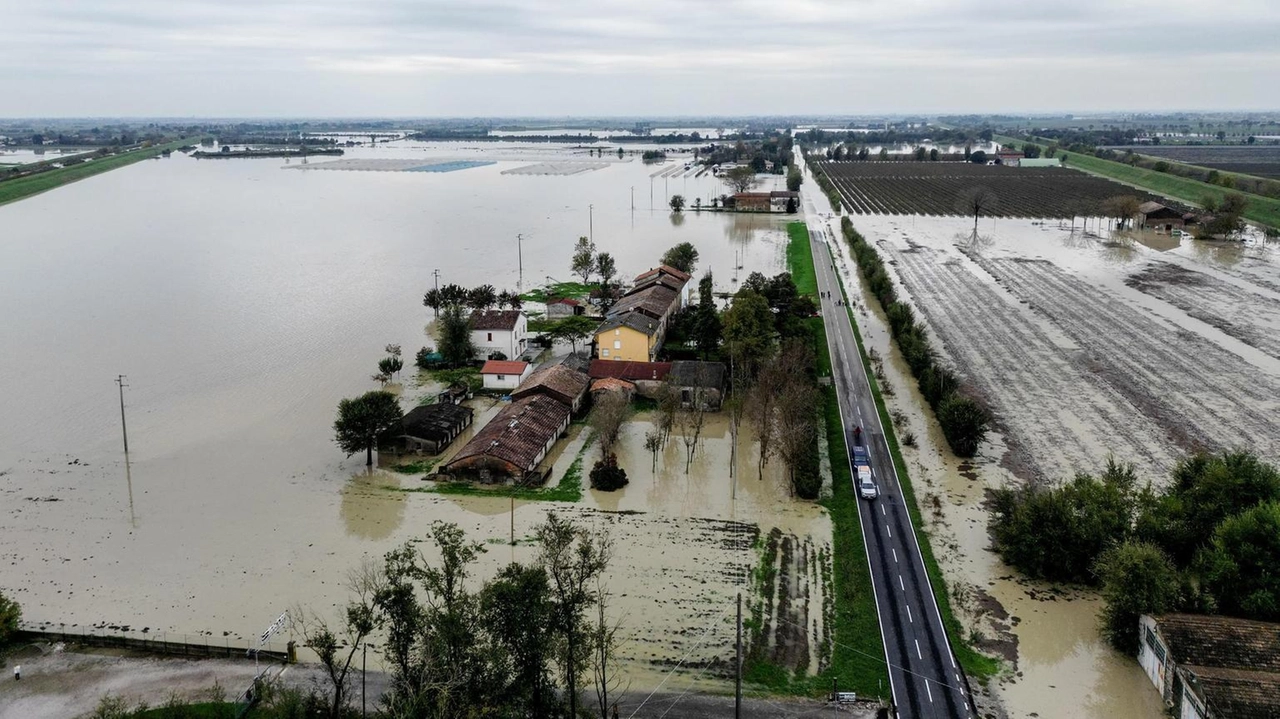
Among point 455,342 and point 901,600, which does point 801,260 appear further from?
point 901,600

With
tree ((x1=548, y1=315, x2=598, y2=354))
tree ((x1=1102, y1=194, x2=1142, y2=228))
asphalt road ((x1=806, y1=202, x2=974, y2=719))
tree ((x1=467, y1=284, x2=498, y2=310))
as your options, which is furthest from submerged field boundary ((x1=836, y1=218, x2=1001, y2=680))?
tree ((x1=1102, y1=194, x2=1142, y2=228))

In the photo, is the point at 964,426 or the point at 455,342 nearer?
the point at 964,426

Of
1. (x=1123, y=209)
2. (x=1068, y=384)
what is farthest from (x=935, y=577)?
(x=1123, y=209)

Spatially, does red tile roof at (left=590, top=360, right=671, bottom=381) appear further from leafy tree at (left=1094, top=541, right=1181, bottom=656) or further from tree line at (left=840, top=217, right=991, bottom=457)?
leafy tree at (left=1094, top=541, right=1181, bottom=656)

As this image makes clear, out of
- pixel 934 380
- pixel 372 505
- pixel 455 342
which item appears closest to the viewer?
pixel 372 505

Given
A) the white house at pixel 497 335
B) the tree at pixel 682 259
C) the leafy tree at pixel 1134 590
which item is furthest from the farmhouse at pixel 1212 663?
the tree at pixel 682 259

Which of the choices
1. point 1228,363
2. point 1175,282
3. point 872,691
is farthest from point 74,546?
point 1175,282
